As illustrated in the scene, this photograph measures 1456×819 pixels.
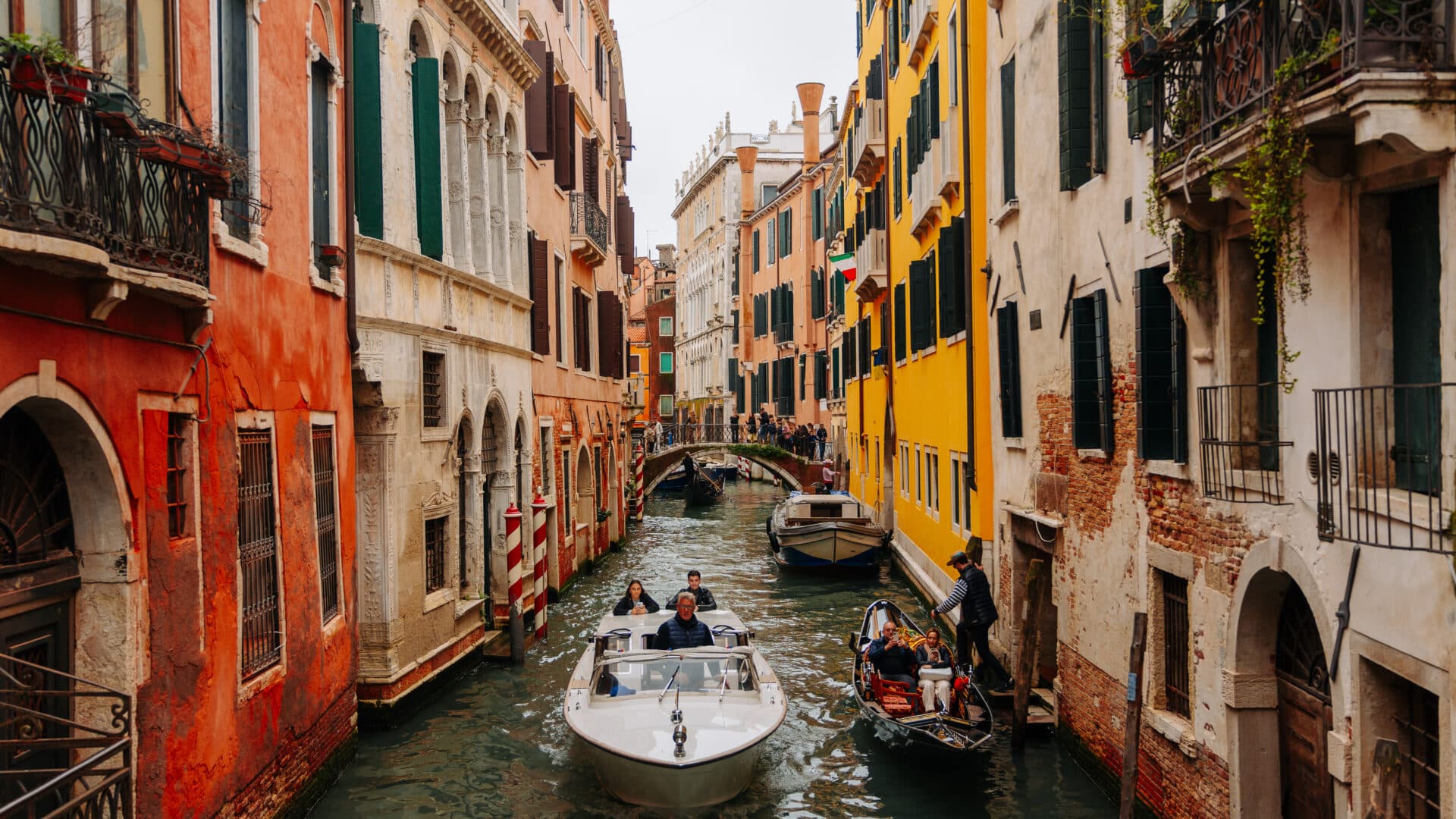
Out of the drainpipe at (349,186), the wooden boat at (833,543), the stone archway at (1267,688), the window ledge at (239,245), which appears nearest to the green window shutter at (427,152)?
the drainpipe at (349,186)

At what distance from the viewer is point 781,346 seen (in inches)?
1807

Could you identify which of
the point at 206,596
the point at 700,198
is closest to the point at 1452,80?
the point at 206,596

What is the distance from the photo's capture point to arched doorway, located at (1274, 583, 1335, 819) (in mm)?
6812

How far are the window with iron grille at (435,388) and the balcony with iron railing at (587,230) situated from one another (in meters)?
9.21

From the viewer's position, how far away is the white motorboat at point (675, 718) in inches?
361

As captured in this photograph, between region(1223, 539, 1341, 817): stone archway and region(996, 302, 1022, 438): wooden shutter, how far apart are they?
5.53 metres

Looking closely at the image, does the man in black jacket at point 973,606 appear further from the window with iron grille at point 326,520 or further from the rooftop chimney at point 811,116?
the rooftop chimney at point 811,116

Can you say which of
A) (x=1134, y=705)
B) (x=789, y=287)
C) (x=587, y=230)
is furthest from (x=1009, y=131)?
(x=789, y=287)

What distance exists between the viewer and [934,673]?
36.5ft

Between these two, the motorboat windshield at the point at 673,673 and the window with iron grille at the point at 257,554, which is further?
the motorboat windshield at the point at 673,673

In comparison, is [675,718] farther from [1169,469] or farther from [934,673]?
[1169,469]

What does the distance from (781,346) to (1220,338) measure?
38.5 meters

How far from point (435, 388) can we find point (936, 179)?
7870 mm

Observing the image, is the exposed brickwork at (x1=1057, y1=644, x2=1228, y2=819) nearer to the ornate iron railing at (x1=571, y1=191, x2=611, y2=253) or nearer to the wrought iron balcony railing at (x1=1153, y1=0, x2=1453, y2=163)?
the wrought iron balcony railing at (x1=1153, y1=0, x2=1453, y2=163)
